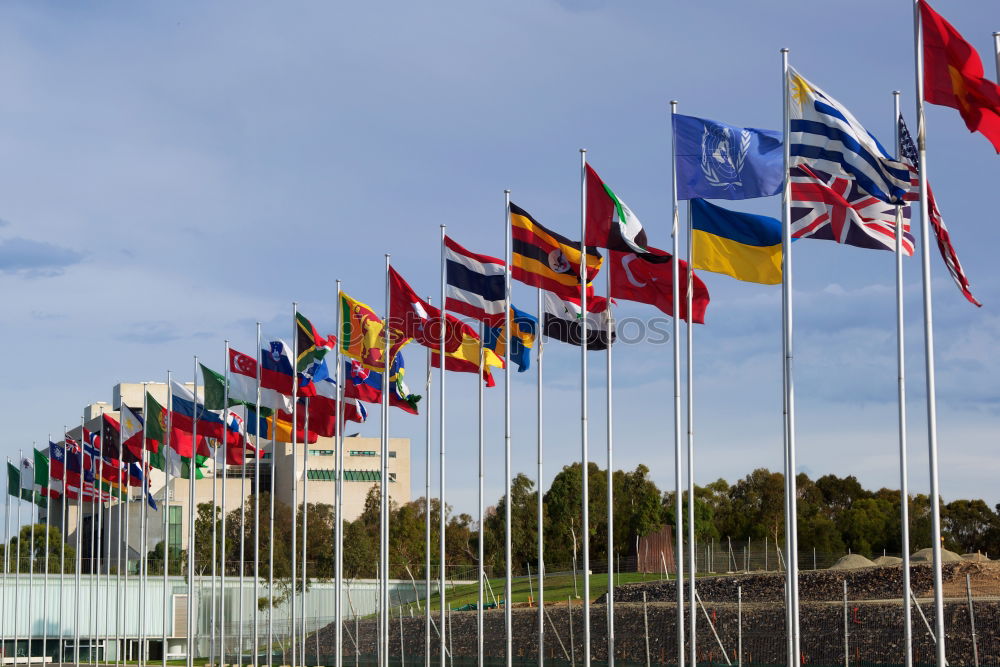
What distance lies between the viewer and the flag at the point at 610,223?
28.9m

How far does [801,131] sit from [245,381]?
2675 centimetres

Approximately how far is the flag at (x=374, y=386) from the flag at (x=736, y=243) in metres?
14.0

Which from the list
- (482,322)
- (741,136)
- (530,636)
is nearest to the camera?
(741,136)

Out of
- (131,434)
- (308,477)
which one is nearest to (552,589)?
(131,434)

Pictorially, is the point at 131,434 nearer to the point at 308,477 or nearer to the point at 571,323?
the point at 571,323

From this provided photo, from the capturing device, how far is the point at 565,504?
91.8 metres

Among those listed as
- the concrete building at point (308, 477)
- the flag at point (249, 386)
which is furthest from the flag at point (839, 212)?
the concrete building at point (308, 477)

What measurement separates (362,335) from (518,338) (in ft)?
21.5

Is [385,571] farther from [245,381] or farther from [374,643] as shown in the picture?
[374,643]

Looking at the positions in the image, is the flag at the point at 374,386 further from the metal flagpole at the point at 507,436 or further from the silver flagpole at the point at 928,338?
the silver flagpole at the point at 928,338

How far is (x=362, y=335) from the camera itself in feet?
127

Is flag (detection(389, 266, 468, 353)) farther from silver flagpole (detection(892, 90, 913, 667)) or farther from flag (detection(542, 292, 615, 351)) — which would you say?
silver flagpole (detection(892, 90, 913, 667))

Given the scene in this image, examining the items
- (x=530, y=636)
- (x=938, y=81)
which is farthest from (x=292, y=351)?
(x=938, y=81)

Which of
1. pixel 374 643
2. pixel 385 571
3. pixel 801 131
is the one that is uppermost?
pixel 801 131
